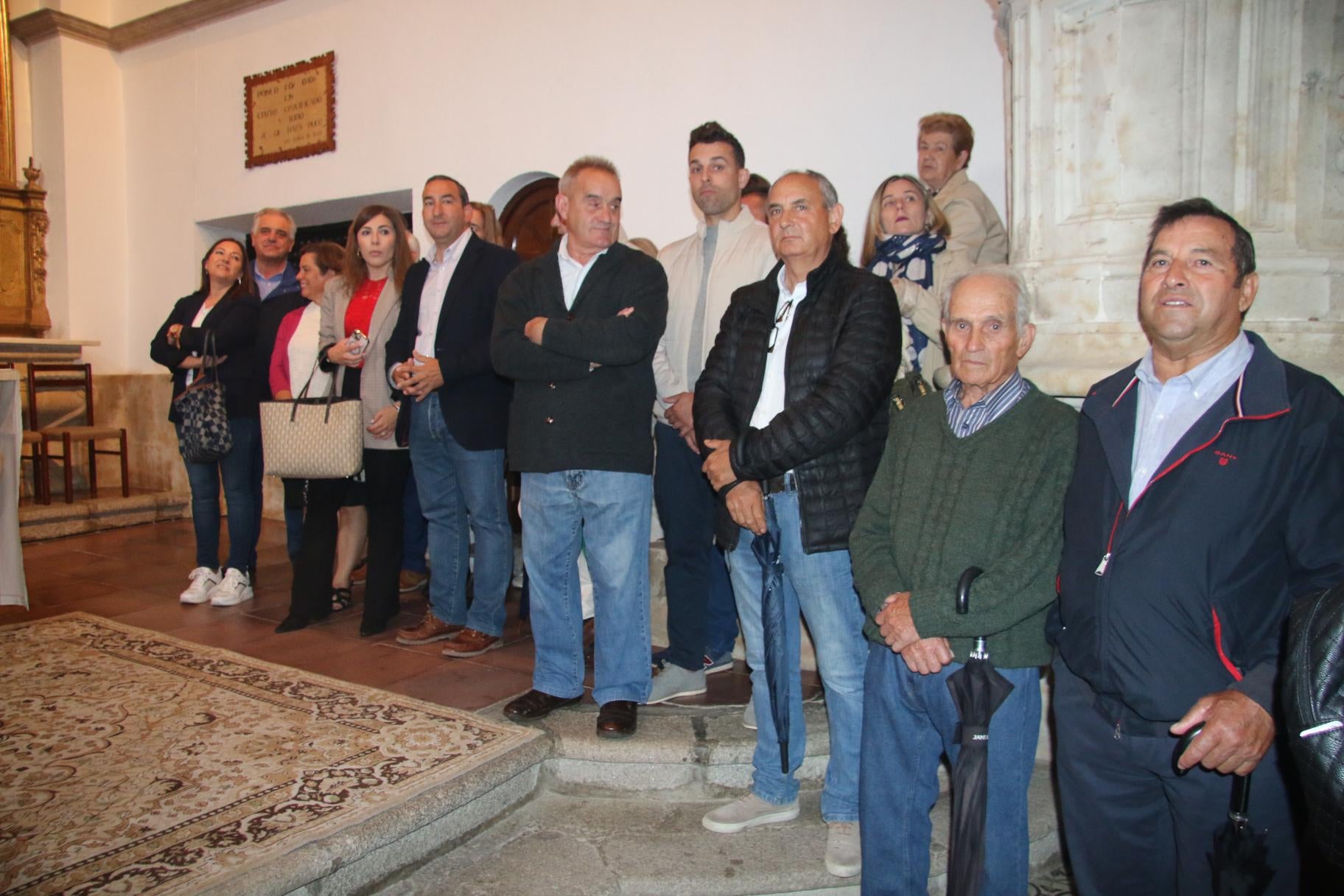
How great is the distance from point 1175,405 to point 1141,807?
2.46 ft

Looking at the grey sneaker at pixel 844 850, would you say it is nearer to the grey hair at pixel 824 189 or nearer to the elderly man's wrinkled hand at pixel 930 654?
the elderly man's wrinkled hand at pixel 930 654

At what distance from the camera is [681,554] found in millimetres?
3209

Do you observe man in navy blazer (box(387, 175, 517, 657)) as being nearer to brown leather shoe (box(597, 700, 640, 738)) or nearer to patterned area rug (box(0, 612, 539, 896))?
patterned area rug (box(0, 612, 539, 896))

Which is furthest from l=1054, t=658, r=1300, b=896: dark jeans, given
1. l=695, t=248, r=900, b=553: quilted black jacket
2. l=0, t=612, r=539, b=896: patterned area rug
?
l=0, t=612, r=539, b=896: patterned area rug

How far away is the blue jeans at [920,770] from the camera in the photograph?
1977 mm

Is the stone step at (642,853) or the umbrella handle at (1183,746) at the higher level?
the umbrella handle at (1183,746)

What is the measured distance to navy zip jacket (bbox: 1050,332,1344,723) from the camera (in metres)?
1.63

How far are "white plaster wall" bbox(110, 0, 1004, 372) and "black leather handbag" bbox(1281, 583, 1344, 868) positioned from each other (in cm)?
346

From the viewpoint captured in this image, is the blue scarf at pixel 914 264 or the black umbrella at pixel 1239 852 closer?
the black umbrella at pixel 1239 852

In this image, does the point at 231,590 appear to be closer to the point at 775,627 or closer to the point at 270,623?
the point at 270,623

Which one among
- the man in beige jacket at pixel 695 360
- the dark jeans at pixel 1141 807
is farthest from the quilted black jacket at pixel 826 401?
the dark jeans at pixel 1141 807

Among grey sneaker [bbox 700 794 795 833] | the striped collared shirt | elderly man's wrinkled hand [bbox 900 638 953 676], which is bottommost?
grey sneaker [bbox 700 794 795 833]

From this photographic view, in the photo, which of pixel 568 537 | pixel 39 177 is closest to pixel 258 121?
pixel 39 177

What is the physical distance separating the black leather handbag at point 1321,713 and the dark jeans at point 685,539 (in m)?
1.99
